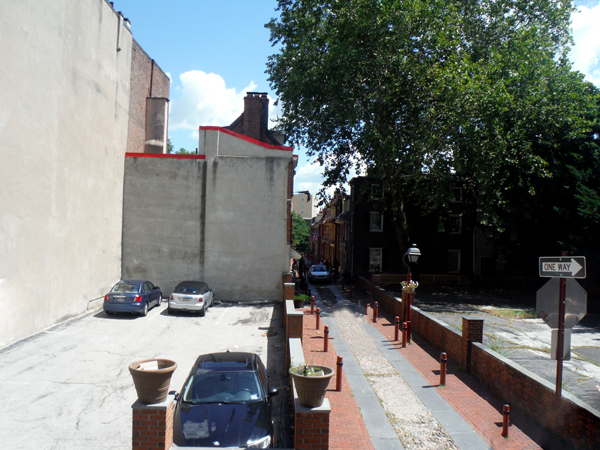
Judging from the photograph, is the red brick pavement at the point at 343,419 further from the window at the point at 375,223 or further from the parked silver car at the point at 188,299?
the window at the point at 375,223

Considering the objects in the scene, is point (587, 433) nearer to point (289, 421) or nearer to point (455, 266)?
point (289, 421)

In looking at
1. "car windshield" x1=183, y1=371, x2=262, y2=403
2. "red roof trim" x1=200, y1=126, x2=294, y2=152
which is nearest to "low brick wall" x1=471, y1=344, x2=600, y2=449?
"car windshield" x1=183, y1=371, x2=262, y2=403

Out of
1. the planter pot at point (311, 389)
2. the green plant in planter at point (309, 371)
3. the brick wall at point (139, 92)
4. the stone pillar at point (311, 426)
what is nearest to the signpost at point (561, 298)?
the green plant in planter at point (309, 371)

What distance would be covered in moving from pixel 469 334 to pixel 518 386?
2.69 meters

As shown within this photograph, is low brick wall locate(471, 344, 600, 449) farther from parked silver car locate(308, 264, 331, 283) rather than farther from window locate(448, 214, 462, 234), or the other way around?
window locate(448, 214, 462, 234)

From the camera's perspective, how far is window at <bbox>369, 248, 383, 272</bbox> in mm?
35094

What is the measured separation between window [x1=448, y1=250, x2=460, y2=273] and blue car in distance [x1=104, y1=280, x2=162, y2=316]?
2424cm

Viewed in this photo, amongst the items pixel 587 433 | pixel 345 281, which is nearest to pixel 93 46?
pixel 587 433

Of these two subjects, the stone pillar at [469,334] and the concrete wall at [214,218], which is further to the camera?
the concrete wall at [214,218]

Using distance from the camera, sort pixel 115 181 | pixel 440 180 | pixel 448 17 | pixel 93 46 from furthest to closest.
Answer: pixel 440 180
pixel 448 17
pixel 115 181
pixel 93 46

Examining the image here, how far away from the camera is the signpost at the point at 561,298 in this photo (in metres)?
7.51

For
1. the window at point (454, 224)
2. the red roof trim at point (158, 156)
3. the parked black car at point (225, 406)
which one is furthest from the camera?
the window at point (454, 224)

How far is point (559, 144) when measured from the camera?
1000 inches

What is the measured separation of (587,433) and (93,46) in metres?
20.7
